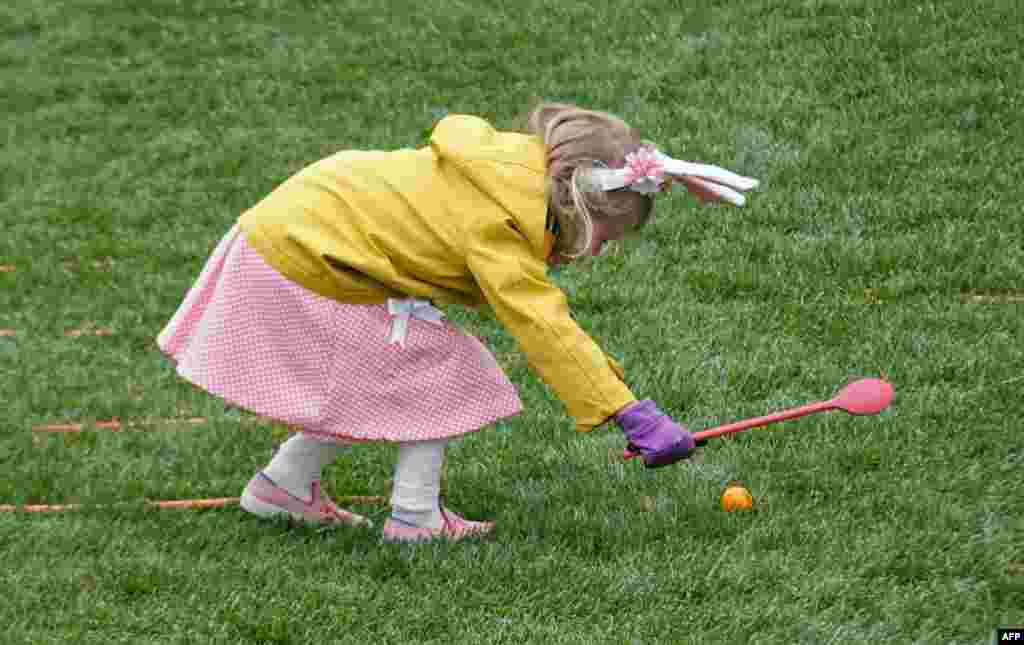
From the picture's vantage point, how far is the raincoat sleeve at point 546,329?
3723 millimetres

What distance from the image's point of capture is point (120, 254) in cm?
710

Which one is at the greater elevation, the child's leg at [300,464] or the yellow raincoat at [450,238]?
the yellow raincoat at [450,238]

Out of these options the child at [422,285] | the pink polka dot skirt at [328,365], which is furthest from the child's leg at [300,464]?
the pink polka dot skirt at [328,365]

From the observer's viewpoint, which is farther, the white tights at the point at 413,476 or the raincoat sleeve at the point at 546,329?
the white tights at the point at 413,476

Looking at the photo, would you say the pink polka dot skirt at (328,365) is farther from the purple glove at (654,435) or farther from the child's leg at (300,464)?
the purple glove at (654,435)

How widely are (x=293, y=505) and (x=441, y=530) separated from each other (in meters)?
0.47

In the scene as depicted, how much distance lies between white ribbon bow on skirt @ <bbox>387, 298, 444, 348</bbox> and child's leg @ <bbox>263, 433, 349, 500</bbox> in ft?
1.61

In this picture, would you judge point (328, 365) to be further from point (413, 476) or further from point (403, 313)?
point (413, 476)

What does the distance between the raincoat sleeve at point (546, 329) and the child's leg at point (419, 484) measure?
1.63 feet

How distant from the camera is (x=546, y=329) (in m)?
3.72

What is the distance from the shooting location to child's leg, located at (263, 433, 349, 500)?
434cm

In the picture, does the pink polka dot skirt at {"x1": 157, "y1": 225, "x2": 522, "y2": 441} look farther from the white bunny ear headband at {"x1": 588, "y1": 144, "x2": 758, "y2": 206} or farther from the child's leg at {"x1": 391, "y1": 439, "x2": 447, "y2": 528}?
the white bunny ear headband at {"x1": 588, "y1": 144, "x2": 758, "y2": 206}

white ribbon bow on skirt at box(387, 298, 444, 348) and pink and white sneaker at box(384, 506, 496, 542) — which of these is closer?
white ribbon bow on skirt at box(387, 298, 444, 348)

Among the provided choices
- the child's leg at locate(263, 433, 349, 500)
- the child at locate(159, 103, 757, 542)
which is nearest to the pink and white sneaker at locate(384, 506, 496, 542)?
the child at locate(159, 103, 757, 542)
